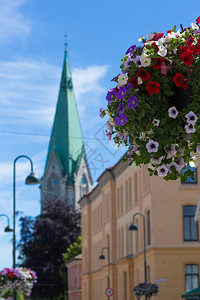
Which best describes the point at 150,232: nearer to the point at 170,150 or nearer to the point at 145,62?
the point at 170,150

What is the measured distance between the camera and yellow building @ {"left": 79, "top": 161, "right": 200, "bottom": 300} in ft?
141

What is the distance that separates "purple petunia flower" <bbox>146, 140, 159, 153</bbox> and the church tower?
4704 inches

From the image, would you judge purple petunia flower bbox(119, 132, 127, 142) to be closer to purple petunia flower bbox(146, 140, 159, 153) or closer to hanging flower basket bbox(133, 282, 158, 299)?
purple petunia flower bbox(146, 140, 159, 153)

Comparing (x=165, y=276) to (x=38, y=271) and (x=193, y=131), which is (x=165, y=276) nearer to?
(x=193, y=131)

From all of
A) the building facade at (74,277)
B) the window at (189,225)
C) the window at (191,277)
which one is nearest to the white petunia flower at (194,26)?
the window at (191,277)

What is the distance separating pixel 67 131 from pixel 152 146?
122776mm

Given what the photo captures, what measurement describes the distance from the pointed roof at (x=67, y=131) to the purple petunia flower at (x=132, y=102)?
11782 cm

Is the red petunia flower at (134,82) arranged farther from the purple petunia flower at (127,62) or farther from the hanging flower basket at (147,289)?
the hanging flower basket at (147,289)

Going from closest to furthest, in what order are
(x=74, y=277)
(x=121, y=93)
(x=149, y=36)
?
(x=121, y=93)
(x=149, y=36)
(x=74, y=277)

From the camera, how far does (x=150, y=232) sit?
44.8 meters

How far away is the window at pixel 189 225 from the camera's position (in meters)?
44.4

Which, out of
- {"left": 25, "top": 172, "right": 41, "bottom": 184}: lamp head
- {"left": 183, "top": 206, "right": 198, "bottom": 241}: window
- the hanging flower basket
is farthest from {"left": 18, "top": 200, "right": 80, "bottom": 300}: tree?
{"left": 25, "top": 172, "right": 41, "bottom": 184}: lamp head

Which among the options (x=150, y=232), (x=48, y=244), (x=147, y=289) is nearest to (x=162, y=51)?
(x=147, y=289)

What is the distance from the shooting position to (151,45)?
5.58 meters
